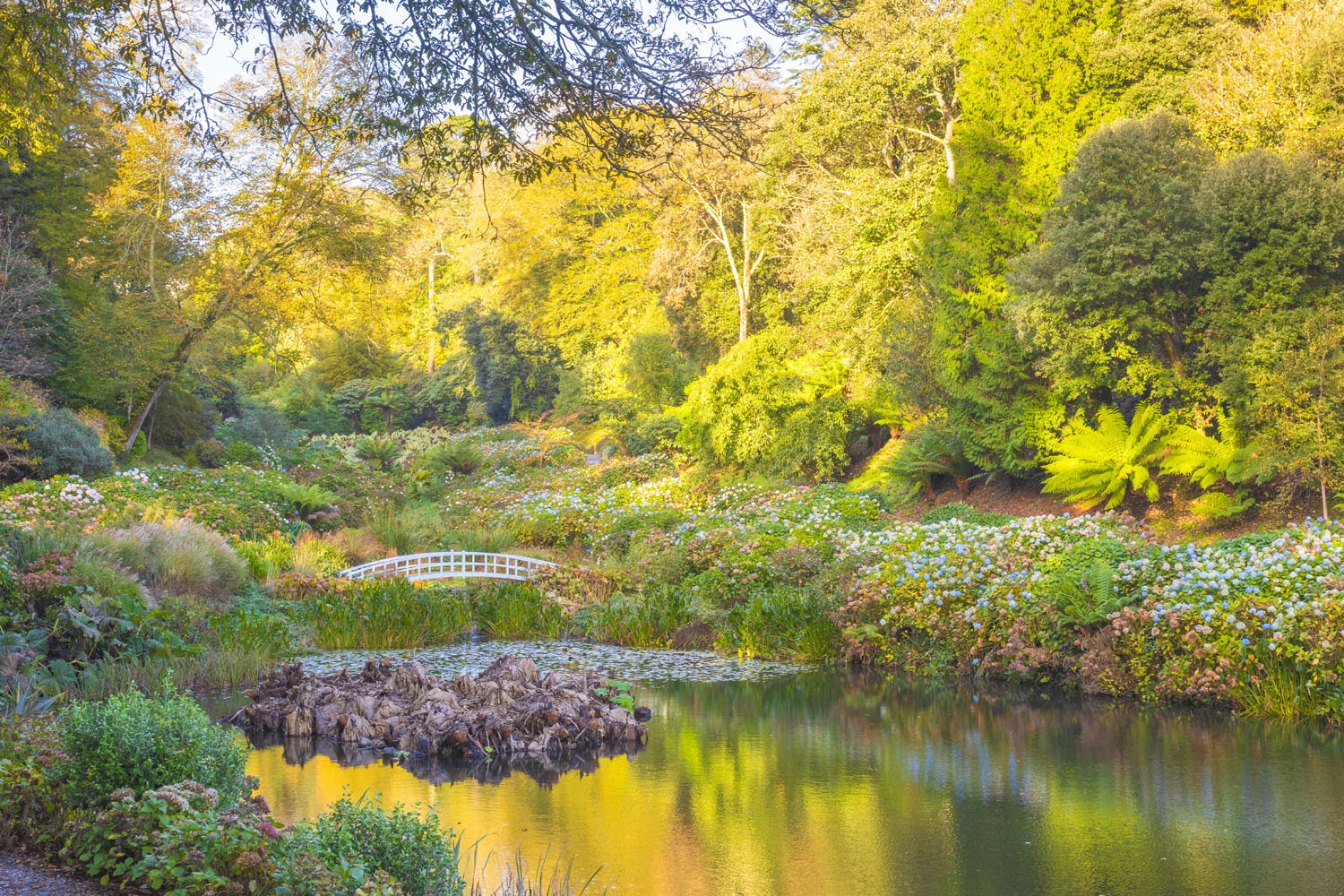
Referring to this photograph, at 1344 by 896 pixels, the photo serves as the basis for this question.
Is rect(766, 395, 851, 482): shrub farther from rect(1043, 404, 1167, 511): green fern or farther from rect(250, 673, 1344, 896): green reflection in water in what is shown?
rect(250, 673, 1344, 896): green reflection in water

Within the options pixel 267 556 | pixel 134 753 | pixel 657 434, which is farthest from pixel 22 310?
pixel 134 753

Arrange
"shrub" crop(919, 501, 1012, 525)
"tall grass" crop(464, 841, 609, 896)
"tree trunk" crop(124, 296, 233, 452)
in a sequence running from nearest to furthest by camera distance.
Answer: "tall grass" crop(464, 841, 609, 896)
"shrub" crop(919, 501, 1012, 525)
"tree trunk" crop(124, 296, 233, 452)

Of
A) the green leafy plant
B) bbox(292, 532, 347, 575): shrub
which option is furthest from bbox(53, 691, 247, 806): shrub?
the green leafy plant

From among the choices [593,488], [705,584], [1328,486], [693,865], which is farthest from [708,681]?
[593,488]

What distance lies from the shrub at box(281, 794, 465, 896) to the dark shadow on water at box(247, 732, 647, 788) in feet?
6.47

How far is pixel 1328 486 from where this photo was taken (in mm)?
9461

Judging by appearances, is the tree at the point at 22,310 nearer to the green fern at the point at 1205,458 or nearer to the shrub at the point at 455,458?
the shrub at the point at 455,458

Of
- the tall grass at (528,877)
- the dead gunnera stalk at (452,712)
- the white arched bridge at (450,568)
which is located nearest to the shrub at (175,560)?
the white arched bridge at (450,568)

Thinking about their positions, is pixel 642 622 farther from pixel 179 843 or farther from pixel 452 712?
pixel 179 843

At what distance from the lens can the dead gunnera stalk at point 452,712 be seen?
555cm

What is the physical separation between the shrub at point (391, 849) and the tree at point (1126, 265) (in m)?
9.67

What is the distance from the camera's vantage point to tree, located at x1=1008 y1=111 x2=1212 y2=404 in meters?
10.6

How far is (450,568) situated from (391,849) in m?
9.02

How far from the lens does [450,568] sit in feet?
38.8
